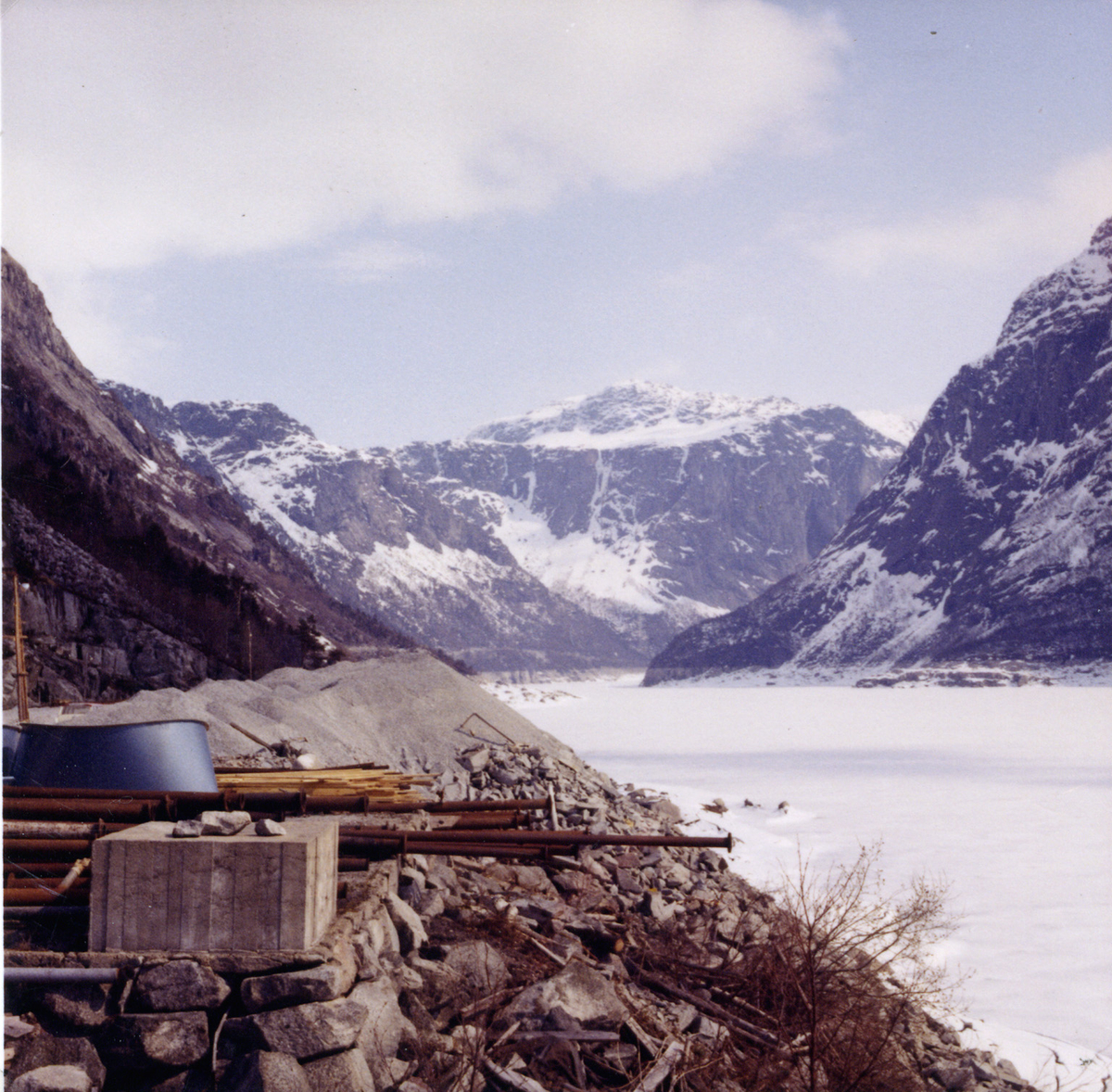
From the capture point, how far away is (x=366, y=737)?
19094mm

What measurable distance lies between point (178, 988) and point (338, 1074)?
0.92 meters

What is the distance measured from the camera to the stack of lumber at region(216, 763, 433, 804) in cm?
895

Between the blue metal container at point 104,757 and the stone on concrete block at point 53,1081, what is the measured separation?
2651 millimetres

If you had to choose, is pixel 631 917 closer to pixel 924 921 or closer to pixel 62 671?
pixel 924 921

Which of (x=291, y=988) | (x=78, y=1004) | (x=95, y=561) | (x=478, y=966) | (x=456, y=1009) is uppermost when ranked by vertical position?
(x=95, y=561)

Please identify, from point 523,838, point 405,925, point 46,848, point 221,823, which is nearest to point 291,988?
point 221,823

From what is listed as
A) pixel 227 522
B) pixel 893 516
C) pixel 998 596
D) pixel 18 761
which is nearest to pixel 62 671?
pixel 18 761

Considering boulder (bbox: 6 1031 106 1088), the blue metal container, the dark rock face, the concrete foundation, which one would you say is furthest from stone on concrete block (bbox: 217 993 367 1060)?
the dark rock face

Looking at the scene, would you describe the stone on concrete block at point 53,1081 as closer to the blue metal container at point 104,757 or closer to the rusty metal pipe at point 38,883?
the rusty metal pipe at point 38,883

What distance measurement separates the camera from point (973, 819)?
2384 cm

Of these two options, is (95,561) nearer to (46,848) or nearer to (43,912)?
(46,848)

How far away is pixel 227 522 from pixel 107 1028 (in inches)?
4517

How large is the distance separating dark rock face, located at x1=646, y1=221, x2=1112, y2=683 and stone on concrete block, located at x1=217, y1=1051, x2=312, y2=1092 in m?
134

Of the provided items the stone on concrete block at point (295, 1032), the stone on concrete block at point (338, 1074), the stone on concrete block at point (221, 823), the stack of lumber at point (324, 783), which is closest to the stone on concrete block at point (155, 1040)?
the stone on concrete block at point (295, 1032)
